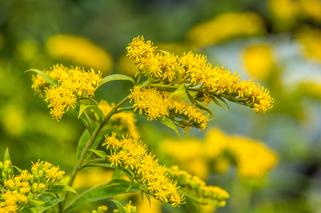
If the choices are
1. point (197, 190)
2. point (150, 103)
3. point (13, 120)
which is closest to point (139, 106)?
point (150, 103)

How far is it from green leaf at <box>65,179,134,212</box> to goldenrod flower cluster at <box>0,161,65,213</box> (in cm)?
20

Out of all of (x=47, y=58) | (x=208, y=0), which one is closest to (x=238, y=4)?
(x=208, y=0)

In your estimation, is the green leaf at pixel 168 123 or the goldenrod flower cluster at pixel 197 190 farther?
the goldenrod flower cluster at pixel 197 190

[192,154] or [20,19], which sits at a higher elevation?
[20,19]

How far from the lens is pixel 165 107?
2307 millimetres

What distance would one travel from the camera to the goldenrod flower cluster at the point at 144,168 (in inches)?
88.1

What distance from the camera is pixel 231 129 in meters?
7.71

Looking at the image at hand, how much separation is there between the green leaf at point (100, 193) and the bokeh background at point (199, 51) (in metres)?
0.57

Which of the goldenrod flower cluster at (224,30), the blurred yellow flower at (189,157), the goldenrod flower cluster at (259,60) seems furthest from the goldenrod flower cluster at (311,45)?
the blurred yellow flower at (189,157)

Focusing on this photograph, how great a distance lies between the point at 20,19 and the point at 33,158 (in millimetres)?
1915

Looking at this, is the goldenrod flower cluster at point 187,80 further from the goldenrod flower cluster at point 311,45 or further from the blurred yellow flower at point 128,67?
the blurred yellow flower at point 128,67

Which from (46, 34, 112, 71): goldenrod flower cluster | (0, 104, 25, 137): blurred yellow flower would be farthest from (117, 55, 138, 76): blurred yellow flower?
(0, 104, 25, 137): blurred yellow flower

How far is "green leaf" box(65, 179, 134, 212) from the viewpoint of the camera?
99.3 inches

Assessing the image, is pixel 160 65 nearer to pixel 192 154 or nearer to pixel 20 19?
pixel 192 154
